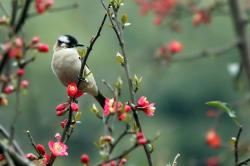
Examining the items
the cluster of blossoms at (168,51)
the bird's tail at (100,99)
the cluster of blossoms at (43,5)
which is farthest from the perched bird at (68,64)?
the cluster of blossoms at (168,51)

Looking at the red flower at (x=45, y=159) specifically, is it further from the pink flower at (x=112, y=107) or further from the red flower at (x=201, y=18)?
the red flower at (x=201, y=18)

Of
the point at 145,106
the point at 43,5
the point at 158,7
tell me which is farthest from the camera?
the point at 158,7

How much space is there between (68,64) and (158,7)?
11.8 ft

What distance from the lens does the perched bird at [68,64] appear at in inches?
162

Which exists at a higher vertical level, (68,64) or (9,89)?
(9,89)

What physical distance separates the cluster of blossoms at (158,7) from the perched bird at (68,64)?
2635 mm

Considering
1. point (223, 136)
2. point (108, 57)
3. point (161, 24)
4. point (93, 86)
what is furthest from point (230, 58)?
point (93, 86)

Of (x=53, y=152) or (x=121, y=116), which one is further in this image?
(x=53, y=152)

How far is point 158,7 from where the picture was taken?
762cm

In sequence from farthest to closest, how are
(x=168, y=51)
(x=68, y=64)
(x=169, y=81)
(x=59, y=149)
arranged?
(x=169, y=81) < (x=168, y=51) < (x=68, y=64) < (x=59, y=149)

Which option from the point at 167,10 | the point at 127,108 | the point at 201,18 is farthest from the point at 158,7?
Result: the point at 127,108

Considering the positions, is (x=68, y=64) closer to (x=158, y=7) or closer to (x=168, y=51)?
(x=168, y=51)

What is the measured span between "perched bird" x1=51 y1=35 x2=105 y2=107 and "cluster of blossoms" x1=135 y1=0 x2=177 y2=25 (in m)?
2.63

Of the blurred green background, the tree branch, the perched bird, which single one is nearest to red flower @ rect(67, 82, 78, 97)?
the perched bird
